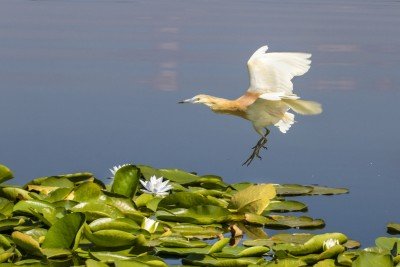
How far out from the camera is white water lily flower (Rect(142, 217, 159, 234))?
4.16 meters

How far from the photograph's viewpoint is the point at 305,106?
15.9 ft

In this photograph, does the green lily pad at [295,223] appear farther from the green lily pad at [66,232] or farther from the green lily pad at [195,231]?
the green lily pad at [66,232]

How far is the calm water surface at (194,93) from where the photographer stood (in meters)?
5.39

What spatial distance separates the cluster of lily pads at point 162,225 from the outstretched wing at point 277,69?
0.49m

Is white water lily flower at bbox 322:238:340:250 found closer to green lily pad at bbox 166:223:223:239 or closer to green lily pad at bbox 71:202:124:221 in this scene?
green lily pad at bbox 166:223:223:239

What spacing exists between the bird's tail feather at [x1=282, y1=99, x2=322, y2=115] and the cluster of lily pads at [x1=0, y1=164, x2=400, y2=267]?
1.27ft

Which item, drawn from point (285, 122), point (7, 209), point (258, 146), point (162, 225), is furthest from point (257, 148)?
point (7, 209)

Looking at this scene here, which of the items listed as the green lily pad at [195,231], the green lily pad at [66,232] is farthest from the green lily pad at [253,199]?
the green lily pad at [66,232]

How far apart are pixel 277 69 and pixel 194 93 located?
2226 mm

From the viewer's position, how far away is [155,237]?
4.11m

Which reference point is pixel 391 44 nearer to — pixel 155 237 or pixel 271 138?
pixel 271 138

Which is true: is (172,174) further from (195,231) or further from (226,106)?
(195,231)

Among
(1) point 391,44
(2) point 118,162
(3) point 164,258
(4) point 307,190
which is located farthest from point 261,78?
(1) point 391,44

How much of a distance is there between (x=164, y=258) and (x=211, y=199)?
2.32 ft
